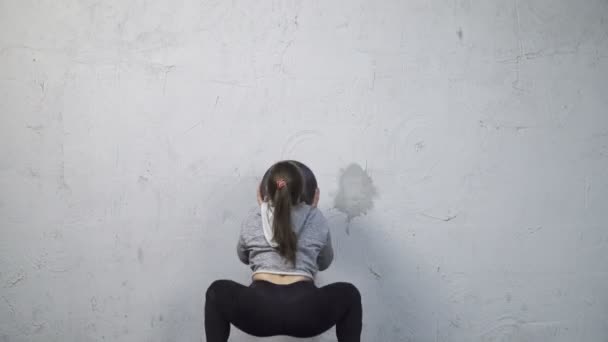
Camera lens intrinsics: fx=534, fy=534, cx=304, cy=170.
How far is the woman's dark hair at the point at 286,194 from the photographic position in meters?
1.43

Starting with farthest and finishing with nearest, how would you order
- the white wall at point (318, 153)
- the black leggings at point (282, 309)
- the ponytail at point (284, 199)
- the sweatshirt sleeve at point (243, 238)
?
1. the white wall at point (318, 153)
2. the sweatshirt sleeve at point (243, 238)
3. the ponytail at point (284, 199)
4. the black leggings at point (282, 309)

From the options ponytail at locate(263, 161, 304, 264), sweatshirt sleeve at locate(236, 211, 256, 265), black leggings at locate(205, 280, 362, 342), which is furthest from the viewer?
sweatshirt sleeve at locate(236, 211, 256, 265)

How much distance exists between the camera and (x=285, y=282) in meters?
1.43

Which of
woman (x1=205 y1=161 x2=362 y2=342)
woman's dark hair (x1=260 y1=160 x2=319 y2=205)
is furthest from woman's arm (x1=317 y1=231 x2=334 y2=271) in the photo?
woman's dark hair (x1=260 y1=160 x2=319 y2=205)

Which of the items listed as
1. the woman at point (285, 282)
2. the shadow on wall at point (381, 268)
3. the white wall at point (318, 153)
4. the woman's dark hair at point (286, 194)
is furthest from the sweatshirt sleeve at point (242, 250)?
the shadow on wall at point (381, 268)

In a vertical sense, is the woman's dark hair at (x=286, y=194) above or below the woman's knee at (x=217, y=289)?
above

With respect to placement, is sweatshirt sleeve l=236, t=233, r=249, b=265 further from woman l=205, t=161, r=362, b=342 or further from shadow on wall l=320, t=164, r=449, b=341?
shadow on wall l=320, t=164, r=449, b=341

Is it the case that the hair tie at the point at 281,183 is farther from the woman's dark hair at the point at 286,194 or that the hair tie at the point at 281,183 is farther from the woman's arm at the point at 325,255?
the woman's arm at the point at 325,255

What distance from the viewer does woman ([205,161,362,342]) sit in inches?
52.7

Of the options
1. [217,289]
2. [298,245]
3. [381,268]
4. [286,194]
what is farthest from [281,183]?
[381,268]

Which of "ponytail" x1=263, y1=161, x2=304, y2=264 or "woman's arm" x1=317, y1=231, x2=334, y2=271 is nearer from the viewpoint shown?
"ponytail" x1=263, y1=161, x2=304, y2=264

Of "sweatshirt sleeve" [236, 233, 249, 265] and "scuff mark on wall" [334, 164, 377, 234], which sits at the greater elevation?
"scuff mark on wall" [334, 164, 377, 234]

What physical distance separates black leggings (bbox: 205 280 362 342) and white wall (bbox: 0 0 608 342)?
499 millimetres

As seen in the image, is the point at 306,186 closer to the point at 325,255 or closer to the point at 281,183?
the point at 281,183
